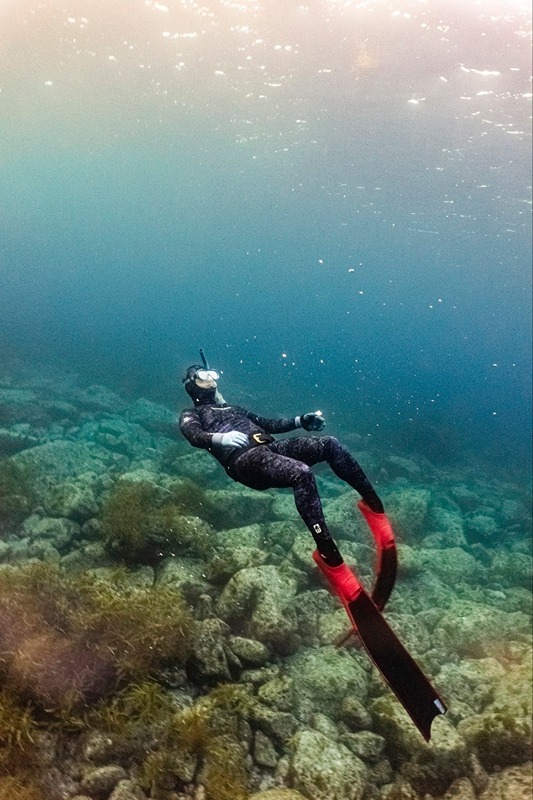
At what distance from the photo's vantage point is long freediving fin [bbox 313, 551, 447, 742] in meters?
4.34

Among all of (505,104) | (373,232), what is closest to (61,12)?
(505,104)

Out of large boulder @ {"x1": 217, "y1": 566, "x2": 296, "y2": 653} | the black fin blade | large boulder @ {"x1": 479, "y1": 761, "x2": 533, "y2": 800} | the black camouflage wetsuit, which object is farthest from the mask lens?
large boulder @ {"x1": 479, "y1": 761, "x2": 533, "y2": 800}

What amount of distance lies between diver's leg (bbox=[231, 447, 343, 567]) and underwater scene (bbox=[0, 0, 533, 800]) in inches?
1.4

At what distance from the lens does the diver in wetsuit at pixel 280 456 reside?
4496mm

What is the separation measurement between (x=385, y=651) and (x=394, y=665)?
0.17 meters

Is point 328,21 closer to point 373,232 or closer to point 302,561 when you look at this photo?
point 302,561

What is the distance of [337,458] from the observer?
5.25 m

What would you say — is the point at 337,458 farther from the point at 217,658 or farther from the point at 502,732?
the point at 502,732

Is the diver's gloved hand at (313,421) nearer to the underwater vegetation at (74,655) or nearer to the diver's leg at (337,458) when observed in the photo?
the diver's leg at (337,458)

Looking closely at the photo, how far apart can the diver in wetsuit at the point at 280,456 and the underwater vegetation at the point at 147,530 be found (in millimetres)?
2517

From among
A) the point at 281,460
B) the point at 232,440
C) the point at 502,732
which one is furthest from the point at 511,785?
the point at 232,440

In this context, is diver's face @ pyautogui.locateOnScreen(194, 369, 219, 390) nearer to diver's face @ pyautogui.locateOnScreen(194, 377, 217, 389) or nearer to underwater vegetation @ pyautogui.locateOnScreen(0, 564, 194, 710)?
diver's face @ pyautogui.locateOnScreen(194, 377, 217, 389)

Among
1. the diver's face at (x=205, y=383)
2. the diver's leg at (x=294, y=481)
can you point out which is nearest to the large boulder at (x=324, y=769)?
the diver's leg at (x=294, y=481)

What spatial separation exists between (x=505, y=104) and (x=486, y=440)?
2600cm
